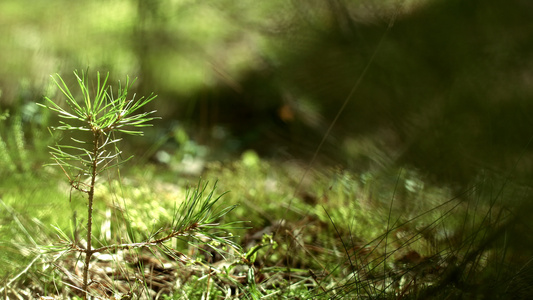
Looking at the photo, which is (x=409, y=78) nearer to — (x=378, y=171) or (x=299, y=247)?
(x=378, y=171)

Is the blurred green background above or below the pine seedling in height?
above

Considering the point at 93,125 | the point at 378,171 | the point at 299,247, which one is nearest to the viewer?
the point at 93,125

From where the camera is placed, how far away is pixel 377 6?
2.37 feet

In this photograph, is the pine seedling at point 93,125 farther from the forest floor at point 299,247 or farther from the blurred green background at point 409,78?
the blurred green background at point 409,78

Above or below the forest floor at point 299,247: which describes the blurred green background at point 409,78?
above

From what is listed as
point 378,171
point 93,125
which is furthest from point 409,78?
point 93,125

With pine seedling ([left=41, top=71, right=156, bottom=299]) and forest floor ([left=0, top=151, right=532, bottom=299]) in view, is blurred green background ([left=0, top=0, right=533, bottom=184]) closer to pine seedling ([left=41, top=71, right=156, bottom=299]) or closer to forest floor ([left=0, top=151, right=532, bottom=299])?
forest floor ([left=0, top=151, right=532, bottom=299])

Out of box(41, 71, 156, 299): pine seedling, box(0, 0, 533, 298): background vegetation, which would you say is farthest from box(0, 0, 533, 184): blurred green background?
box(41, 71, 156, 299): pine seedling

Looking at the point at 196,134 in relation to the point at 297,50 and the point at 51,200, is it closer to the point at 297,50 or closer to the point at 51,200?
the point at 51,200

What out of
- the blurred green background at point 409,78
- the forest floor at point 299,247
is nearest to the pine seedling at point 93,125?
the forest floor at point 299,247

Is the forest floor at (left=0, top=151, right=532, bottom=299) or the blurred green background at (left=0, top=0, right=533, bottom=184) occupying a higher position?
the blurred green background at (left=0, top=0, right=533, bottom=184)

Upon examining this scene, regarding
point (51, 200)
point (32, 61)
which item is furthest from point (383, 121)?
point (32, 61)

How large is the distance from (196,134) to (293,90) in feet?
5.16

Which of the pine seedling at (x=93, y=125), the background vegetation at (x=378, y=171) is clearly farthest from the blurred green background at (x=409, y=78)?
the pine seedling at (x=93, y=125)
